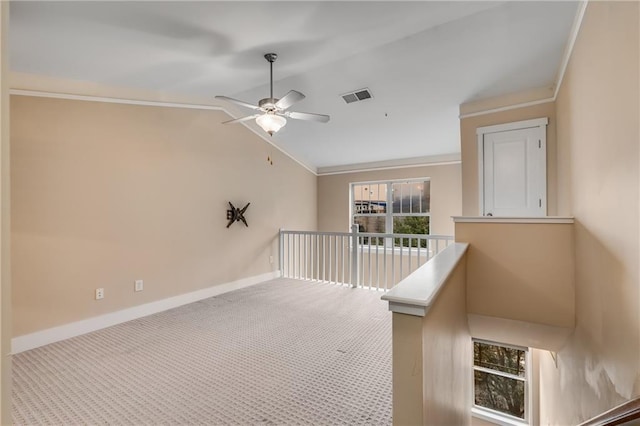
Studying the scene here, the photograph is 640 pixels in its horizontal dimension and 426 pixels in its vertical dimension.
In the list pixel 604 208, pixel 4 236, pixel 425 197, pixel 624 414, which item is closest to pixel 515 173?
pixel 604 208

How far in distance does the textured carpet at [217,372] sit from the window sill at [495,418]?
2.18m

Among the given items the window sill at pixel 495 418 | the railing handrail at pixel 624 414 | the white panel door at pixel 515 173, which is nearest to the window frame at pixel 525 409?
the window sill at pixel 495 418

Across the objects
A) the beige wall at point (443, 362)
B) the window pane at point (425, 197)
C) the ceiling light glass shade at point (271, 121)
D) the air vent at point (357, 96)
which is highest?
the air vent at point (357, 96)

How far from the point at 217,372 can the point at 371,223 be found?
478cm

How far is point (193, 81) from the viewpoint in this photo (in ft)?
11.3

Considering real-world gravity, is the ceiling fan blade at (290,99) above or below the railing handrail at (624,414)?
above

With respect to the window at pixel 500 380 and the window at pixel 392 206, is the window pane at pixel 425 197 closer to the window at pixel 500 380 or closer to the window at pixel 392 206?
the window at pixel 392 206

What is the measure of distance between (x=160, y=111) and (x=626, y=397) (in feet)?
15.3

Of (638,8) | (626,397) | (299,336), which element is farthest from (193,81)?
(626,397)

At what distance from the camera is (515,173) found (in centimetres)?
363

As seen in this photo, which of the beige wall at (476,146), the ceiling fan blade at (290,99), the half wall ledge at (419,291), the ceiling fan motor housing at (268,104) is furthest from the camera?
the beige wall at (476,146)

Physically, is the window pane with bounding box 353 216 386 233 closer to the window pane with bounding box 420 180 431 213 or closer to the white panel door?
the window pane with bounding box 420 180 431 213

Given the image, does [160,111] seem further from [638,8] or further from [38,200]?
[638,8]

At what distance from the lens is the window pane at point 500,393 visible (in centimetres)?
428
